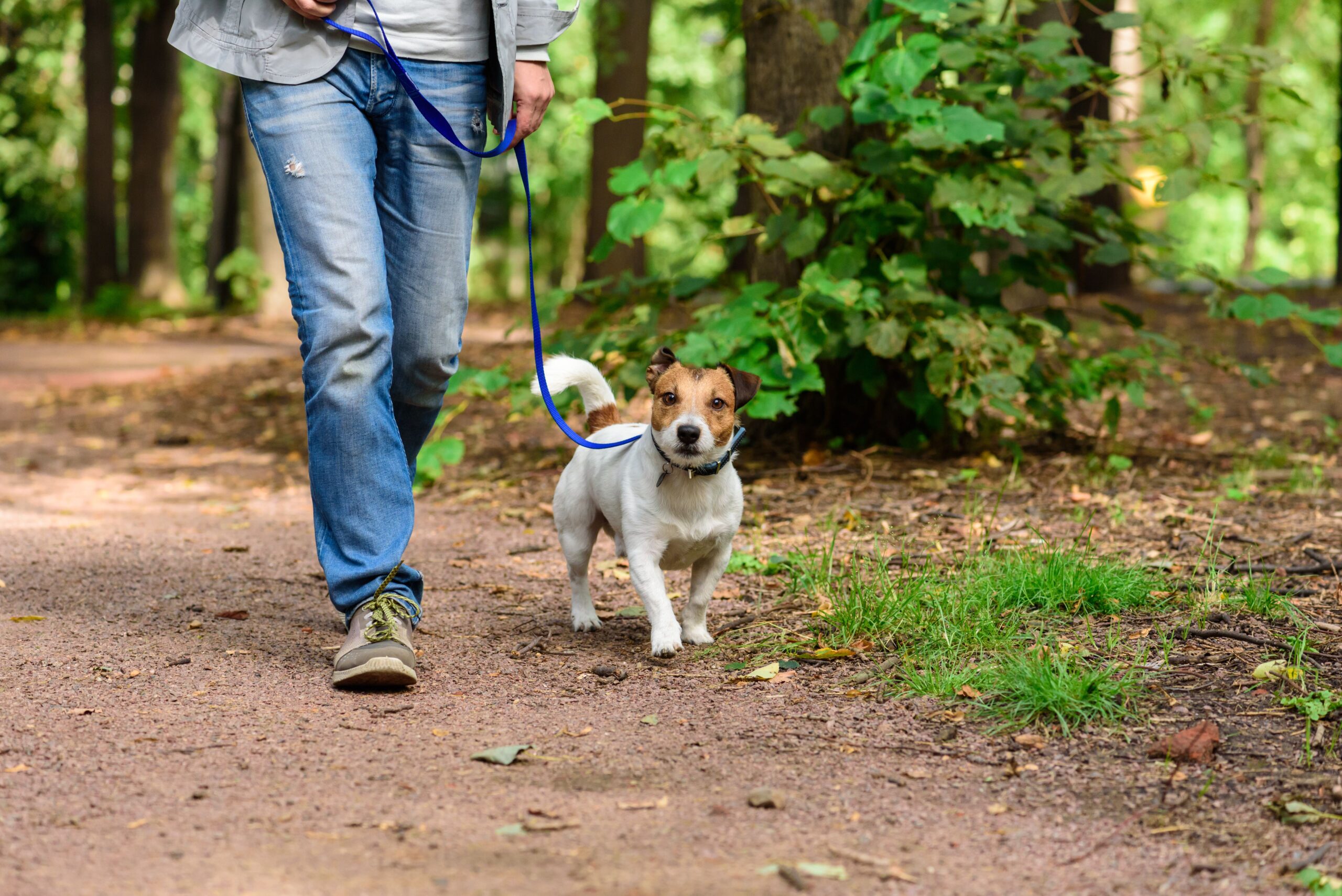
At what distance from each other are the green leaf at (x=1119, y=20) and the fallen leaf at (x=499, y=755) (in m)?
4.39

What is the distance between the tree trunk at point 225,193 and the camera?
72.7 feet

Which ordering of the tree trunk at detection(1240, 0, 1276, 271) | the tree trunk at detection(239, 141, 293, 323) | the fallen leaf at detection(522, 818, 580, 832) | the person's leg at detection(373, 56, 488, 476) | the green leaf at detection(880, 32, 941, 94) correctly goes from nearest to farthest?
the fallen leaf at detection(522, 818, 580, 832), the person's leg at detection(373, 56, 488, 476), the green leaf at detection(880, 32, 941, 94), the tree trunk at detection(239, 141, 293, 323), the tree trunk at detection(1240, 0, 1276, 271)

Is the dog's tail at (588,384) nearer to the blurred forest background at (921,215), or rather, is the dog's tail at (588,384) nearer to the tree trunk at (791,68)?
the blurred forest background at (921,215)

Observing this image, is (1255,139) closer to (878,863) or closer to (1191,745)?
(1191,745)

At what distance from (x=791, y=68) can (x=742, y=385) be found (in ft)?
10.7

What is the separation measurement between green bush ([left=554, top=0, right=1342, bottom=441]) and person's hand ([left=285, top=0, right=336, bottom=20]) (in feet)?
7.50

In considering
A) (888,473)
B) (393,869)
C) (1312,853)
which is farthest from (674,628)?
(888,473)

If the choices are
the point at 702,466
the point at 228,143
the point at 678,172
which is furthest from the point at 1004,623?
the point at 228,143

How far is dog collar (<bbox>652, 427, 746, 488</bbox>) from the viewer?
148 inches

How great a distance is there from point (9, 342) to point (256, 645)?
14.0 m

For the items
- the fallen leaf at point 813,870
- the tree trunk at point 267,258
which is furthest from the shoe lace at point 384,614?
the tree trunk at point 267,258

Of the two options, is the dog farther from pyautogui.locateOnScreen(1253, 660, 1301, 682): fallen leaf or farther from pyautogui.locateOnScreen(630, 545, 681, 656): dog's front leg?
pyautogui.locateOnScreen(1253, 660, 1301, 682): fallen leaf

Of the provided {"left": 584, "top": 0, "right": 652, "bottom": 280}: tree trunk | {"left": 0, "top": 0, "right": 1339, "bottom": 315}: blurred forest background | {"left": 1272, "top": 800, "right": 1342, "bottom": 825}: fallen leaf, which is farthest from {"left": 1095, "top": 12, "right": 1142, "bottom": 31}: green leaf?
{"left": 584, "top": 0, "right": 652, "bottom": 280}: tree trunk

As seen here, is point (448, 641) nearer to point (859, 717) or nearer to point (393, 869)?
point (859, 717)
